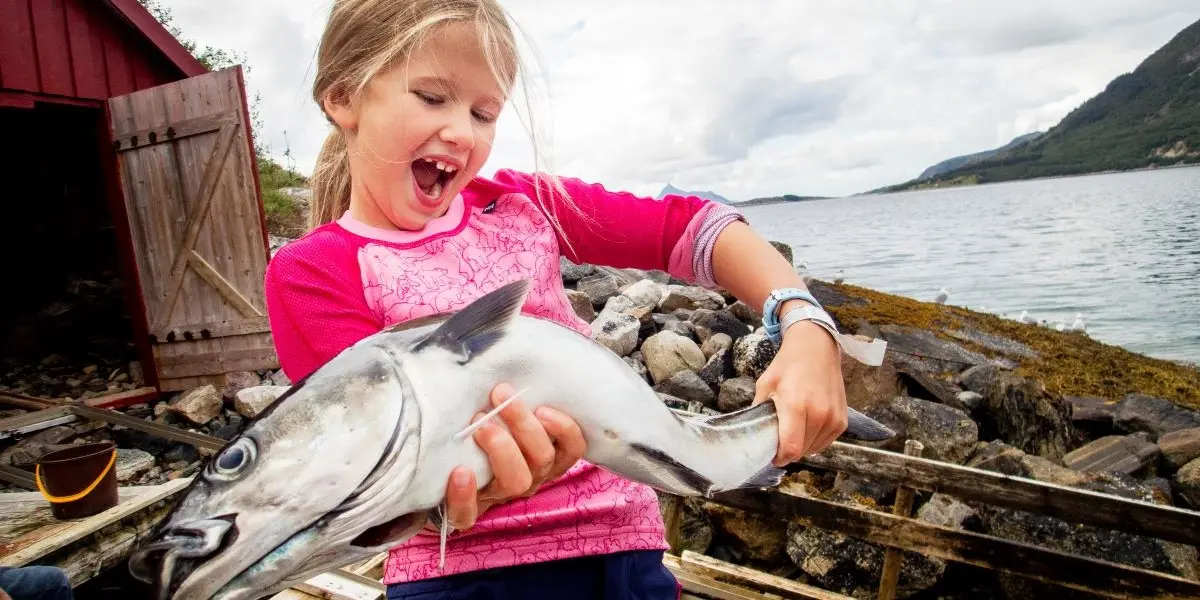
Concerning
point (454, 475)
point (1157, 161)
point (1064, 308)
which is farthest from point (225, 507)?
point (1157, 161)

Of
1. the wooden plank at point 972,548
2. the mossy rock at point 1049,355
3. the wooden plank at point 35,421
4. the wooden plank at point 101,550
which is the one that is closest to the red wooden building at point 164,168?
the wooden plank at point 35,421

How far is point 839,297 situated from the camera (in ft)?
37.7

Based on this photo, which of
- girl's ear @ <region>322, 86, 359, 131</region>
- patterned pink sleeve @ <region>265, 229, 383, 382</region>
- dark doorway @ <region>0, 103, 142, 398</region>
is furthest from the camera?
dark doorway @ <region>0, 103, 142, 398</region>

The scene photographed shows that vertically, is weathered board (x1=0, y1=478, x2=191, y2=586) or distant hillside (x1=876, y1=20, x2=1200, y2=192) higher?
distant hillside (x1=876, y1=20, x2=1200, y2=192)

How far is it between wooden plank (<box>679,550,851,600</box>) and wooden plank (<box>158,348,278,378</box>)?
20.3 ft

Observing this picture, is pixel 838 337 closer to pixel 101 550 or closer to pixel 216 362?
pixel 101 550

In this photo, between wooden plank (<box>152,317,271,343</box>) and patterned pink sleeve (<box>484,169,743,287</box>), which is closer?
patterned pink sleeve (<box>484,169,743,287</box>)

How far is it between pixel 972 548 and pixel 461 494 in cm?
376

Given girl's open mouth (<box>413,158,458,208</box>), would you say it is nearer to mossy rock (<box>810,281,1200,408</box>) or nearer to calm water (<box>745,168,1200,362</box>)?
mossy rock (<box>810,281,1200,408</box>)

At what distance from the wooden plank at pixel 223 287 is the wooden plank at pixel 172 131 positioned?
4.59 ft

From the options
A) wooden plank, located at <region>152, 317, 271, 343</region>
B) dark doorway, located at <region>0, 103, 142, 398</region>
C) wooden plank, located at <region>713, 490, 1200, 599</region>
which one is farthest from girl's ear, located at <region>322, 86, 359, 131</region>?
dark doorway, located at <region>0, 103, 142, 398</region>

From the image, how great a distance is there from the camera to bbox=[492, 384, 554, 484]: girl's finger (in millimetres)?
Result: 1339

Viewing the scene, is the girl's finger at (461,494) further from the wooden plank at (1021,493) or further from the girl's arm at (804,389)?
the wooden plank at (1021,493)

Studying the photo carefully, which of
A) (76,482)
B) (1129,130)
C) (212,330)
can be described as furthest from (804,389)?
(1129,130)
